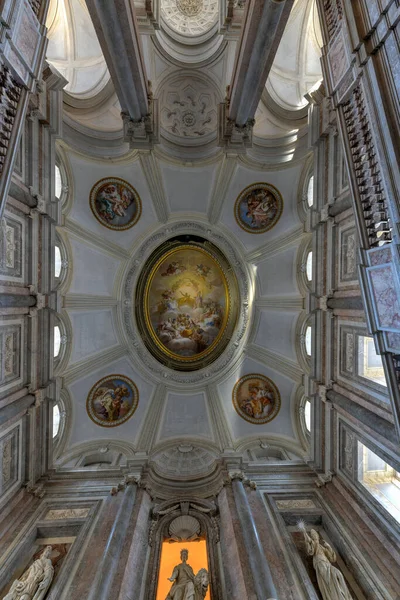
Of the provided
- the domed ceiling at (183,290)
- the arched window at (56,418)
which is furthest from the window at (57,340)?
the arched window at (56,418)

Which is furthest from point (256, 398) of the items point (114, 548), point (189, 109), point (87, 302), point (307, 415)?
point (189, 109)

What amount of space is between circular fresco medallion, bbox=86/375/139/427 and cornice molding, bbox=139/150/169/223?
842 cm

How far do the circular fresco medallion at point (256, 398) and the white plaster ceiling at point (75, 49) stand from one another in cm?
1390

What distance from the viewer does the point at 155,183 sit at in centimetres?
1590

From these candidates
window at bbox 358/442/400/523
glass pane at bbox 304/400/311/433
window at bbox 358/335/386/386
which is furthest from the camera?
glass pane at bbox 304/400/311/433

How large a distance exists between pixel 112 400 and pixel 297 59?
52.8 ft

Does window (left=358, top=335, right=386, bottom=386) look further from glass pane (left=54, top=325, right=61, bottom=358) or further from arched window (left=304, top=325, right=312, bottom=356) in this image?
glass pane (left=54, top=325, right=61, bottom=358)

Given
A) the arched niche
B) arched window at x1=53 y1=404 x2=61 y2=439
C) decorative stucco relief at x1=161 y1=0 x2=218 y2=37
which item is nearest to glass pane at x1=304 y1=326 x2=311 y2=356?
the arched niche

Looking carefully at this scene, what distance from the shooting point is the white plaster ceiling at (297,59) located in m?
11.8

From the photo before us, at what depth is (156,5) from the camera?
11328mm

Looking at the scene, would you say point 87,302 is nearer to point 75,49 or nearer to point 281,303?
point 281,303

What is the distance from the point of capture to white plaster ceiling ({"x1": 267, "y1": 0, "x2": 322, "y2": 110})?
38.6 ft

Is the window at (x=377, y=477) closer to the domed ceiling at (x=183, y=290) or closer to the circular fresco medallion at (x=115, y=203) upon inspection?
the domed ceiling at (x=183, y=290)

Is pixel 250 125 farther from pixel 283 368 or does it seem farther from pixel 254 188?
pixel 283 368
